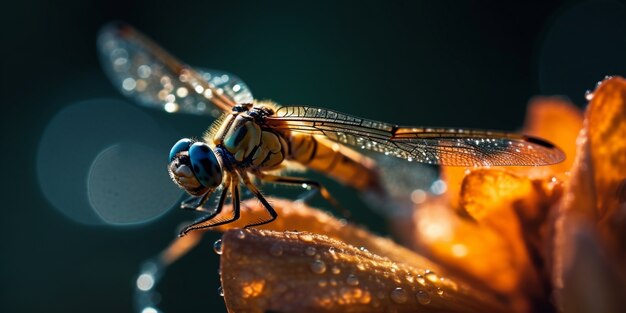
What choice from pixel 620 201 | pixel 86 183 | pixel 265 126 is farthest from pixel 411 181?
pixel 86 183

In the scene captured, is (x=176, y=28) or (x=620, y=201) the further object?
(x=176, y=28)

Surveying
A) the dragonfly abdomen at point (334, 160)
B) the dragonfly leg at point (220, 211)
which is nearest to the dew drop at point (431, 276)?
the dragonfly leg at point (220, 211)

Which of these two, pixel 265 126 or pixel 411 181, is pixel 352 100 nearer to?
pixel 411 181

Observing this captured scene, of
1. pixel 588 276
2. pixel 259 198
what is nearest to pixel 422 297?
pixel 588 276

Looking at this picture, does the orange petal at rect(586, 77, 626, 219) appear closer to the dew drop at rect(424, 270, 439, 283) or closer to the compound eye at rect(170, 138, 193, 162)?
the dew drop at rect(424, 270, 439, 283)

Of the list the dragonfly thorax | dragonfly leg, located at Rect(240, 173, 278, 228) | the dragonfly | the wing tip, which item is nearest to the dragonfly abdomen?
the dragonfly
